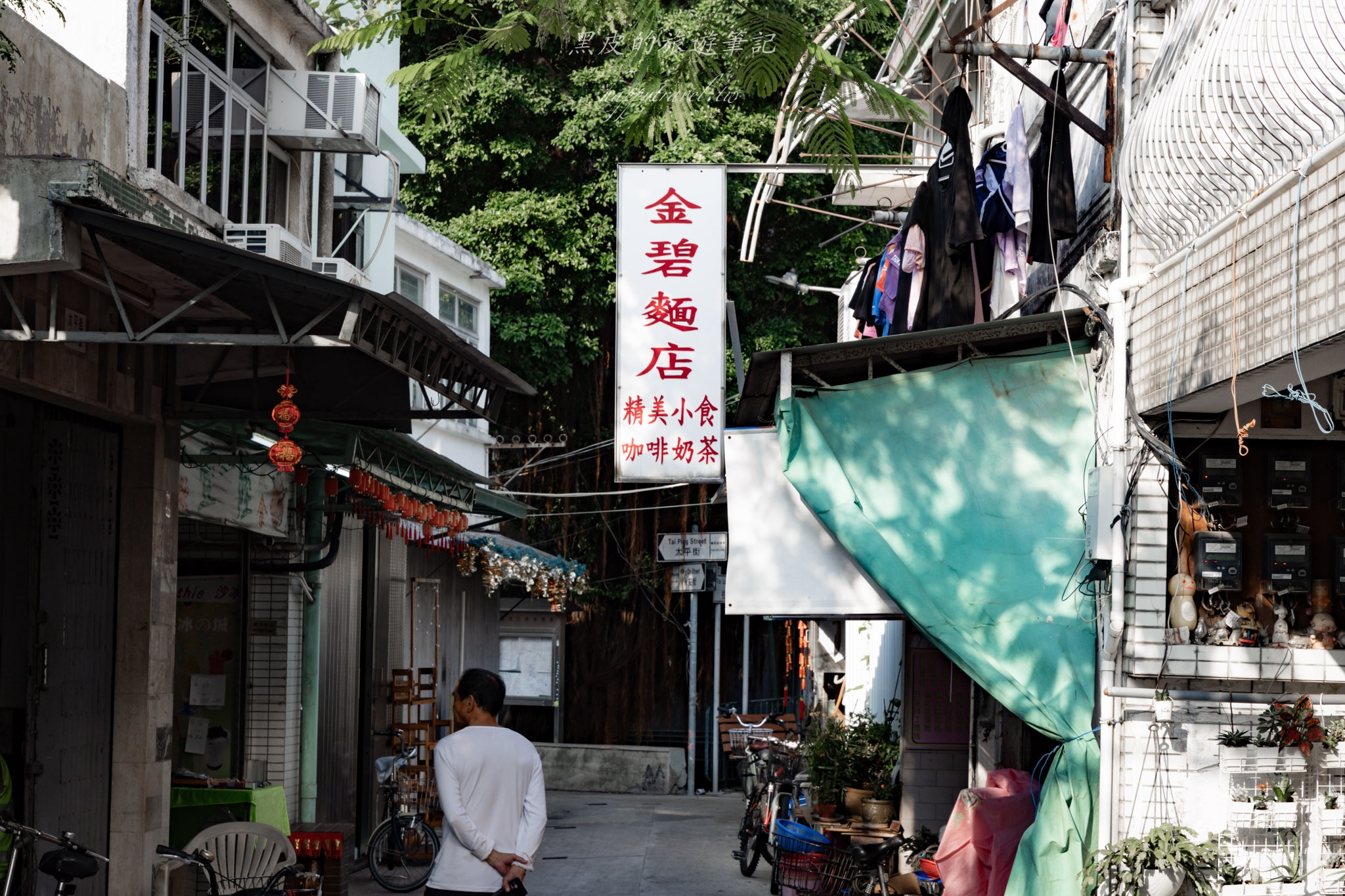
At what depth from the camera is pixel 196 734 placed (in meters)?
11.1

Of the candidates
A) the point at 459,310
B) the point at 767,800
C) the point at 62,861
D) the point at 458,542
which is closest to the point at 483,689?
the point at 62,861

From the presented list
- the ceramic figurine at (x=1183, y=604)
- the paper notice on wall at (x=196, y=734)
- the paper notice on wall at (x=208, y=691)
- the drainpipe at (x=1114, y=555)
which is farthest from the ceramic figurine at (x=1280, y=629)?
the paper notice on wall at (x=208, y=691)

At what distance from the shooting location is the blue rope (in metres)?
6.93

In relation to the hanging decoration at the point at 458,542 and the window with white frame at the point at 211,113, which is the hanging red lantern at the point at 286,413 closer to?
the hanging decoration at the point at 458,542

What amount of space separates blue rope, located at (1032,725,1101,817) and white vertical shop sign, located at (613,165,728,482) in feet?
9.70

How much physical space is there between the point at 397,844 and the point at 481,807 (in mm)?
7376

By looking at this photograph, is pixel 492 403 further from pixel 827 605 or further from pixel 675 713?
pixel 675 713

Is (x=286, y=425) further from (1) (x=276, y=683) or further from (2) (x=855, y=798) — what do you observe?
(2) (x=855, y=798)

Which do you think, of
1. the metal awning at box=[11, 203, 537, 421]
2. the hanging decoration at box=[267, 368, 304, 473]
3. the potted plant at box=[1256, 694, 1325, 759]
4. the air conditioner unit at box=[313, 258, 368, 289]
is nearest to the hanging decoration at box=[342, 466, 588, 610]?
the air conditioner unit at box=[313, 258, 368, 289]

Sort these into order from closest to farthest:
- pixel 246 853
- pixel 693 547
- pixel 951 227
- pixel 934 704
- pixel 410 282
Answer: pixel 246 853 < pixel 951 227 < pixel 934 704 < pixel 410 282 < pixel 693 547

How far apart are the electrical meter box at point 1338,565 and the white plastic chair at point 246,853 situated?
5.84 m

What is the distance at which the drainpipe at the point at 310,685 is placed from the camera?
11.8 metres

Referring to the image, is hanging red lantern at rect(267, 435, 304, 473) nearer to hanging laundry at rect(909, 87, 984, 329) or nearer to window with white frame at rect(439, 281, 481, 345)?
hanging laundry at rect(909, 87, 984, 329)

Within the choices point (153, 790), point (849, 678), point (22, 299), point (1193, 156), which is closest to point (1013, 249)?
point (1193, 156)
